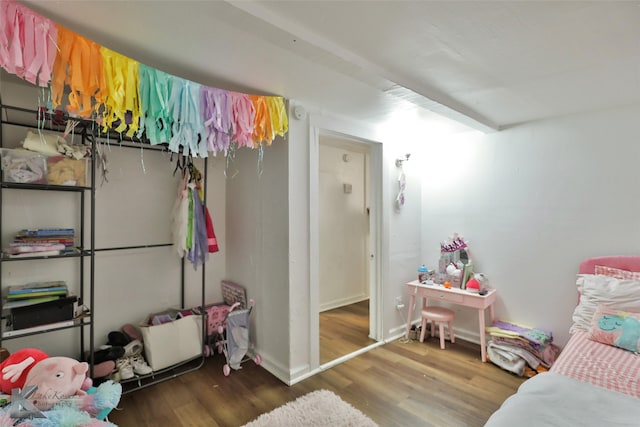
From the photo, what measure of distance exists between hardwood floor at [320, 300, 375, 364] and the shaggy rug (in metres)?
0.60

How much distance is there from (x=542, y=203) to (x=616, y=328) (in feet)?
3.95

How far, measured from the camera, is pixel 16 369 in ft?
4.93

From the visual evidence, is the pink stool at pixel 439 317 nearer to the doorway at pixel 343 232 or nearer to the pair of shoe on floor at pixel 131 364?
the doorway at pixel 343 232

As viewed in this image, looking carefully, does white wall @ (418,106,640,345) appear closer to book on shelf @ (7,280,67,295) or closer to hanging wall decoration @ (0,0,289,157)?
hanging wall decoration @ (0,0,289,157)

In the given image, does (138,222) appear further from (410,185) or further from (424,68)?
(410,185)

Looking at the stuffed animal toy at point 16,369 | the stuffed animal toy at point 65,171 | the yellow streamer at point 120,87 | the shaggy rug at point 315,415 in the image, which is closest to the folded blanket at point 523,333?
the shaggy rug at point 315,415

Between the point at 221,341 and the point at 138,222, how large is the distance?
134 centimetres

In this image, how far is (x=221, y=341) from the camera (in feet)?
9.21

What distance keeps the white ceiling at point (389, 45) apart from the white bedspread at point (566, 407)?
1.70m

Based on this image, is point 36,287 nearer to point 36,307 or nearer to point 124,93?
point 36,307

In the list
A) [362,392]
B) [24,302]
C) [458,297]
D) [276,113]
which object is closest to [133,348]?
[24,302]

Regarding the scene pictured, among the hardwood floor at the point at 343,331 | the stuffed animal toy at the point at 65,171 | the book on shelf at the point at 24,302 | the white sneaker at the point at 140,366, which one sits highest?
the stuffed animal toy at the point at 65,171

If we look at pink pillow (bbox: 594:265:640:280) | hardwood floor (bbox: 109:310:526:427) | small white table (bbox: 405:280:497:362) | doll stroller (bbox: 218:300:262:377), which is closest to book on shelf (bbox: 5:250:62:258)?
hardwood floor (bbox: 109:310:526:427)

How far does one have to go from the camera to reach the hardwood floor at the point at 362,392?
1962 mm
